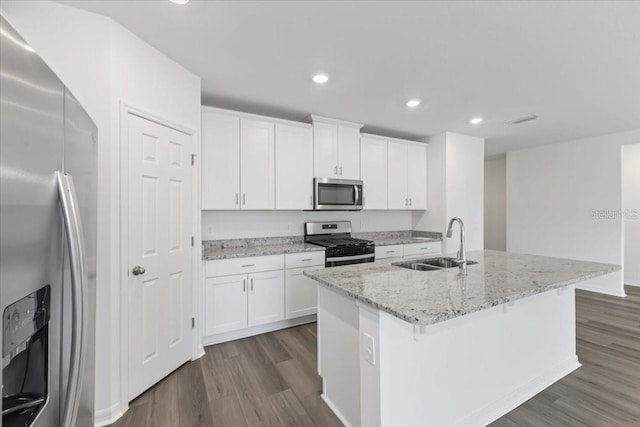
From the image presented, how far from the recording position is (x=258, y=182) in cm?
323

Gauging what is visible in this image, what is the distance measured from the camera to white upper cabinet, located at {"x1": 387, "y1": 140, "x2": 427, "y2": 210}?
4254 millimetres

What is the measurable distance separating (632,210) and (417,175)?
3.96m

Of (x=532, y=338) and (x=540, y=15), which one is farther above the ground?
(x=540, y=15)

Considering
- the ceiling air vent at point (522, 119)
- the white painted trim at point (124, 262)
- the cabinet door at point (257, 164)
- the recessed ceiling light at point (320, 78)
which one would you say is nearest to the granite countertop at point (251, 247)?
the cabinet door at point (257, 164)

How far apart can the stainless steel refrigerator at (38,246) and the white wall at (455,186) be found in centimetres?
433

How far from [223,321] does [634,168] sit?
6.90m

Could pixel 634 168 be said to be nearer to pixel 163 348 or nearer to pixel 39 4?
pixel 163 348

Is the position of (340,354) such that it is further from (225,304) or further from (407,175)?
(407,175)

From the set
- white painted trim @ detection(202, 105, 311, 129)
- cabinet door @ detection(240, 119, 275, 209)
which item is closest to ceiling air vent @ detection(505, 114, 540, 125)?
white painted trim @ detection(202, 105, 311, 129)

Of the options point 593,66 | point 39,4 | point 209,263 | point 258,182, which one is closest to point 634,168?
point 593,66

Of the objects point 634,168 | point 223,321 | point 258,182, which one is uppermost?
point 634,168

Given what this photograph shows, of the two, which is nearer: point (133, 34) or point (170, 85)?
point (133, 34)

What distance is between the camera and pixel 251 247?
11.1 feet

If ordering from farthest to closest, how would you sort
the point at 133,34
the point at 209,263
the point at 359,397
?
the point at 209,263, the point at 133,34, the point at 359,397
